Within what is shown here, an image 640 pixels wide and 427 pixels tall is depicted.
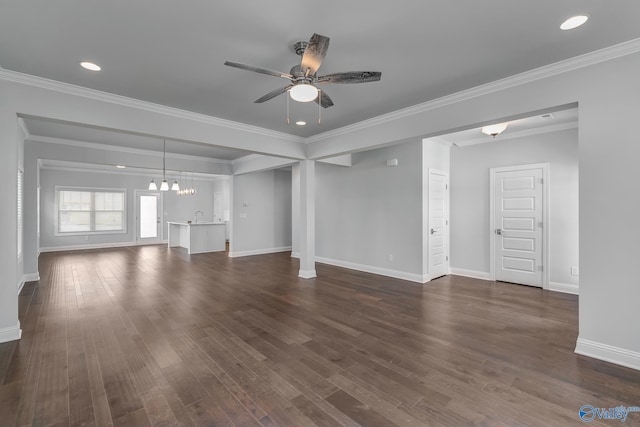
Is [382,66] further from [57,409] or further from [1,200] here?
[1,200]

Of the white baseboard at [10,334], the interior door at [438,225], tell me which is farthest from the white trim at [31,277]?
the interior door at [438,225]

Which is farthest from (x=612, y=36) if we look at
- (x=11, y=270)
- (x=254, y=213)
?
(x=254, y=213)

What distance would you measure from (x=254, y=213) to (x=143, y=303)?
495 cm

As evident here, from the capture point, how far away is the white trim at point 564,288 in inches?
184

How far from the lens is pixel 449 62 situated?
2.78 m

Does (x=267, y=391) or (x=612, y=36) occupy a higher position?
(x=612, y=36)

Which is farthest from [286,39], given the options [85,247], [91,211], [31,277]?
[85,247]

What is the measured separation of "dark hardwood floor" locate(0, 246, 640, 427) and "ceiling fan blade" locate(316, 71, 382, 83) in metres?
2.48

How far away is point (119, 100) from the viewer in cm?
359

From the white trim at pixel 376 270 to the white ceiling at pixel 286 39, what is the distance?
3353mm

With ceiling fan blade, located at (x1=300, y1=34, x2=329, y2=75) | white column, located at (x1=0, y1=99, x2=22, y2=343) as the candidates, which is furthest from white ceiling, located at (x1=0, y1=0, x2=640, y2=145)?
→ white column, located at (x1=0, y1=99, x2=22, y2=343)

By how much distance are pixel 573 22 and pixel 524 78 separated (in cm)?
81

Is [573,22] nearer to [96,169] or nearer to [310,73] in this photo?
[310,73]

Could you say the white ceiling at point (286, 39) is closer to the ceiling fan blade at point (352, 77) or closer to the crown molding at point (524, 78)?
the crown molding at point (524, 78)
